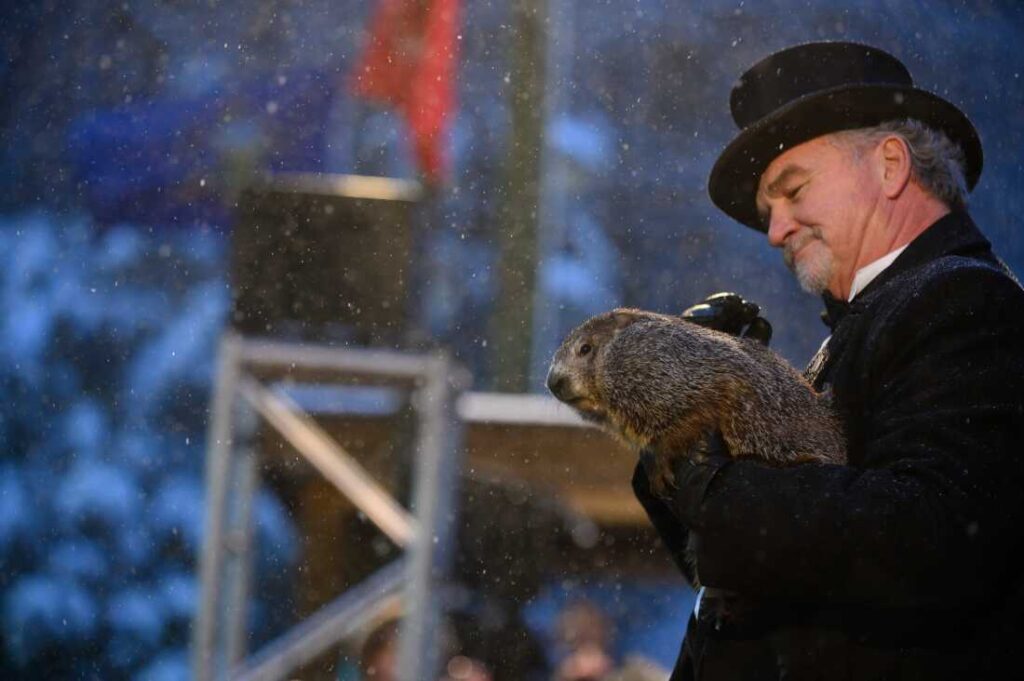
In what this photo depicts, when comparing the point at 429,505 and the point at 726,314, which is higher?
the point at 726,314

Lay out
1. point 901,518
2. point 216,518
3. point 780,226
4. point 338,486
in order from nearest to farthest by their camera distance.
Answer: point 901,518 < point 780,226 < point 216,518 < point 338,486

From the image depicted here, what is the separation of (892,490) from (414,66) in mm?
4536

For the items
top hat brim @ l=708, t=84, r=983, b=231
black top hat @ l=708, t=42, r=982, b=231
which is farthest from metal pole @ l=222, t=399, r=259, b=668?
top hat brim @ l=708, t=84, r=983, b=231

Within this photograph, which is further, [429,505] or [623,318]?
[429,505]

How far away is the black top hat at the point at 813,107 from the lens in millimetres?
1603

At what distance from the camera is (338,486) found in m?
3.38

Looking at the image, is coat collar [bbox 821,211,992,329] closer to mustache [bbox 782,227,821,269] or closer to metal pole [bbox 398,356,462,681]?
mustache [bbox 782,227,821,269]

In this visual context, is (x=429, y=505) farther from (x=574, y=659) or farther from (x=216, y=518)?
(x=574, y=659)

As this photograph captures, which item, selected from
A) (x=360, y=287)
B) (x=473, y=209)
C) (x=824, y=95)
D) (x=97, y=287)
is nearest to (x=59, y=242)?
(x=97, y=287)

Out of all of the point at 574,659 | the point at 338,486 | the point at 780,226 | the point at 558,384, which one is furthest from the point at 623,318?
the point at 574,659

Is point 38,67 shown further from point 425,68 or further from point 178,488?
point 178,488

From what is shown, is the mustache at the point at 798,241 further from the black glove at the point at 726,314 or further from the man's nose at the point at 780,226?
the black glove at the point at 726,314

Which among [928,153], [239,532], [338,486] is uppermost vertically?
[928,153]

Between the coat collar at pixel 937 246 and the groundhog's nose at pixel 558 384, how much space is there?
42 cm
